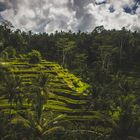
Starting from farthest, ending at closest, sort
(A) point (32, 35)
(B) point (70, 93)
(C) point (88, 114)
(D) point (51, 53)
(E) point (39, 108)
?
(A) point (32, 35)
(D) point (51, 53)
(B) point (70, 93)
(C) point (88, 114)
(E) point (39, 108)

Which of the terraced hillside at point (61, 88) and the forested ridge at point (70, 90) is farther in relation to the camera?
the terraced hillside at point (61, 88)

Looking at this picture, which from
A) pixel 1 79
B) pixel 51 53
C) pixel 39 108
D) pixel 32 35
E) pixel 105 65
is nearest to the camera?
pixel 39 108

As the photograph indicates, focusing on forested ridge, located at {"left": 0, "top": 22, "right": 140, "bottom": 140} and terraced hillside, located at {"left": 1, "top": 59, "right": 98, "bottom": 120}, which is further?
terraced hillside, located at {"left": 1, "top": 59, "right": 98, "bottom": 120}

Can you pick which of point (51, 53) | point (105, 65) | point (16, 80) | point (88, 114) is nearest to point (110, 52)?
point (105, 65)

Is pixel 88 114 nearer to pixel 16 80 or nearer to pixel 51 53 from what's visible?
pixel 16 80
